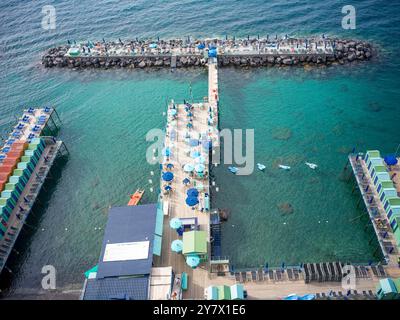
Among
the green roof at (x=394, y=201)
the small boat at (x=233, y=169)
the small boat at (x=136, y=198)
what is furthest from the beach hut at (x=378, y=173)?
the small boat at (x=136, y=198)

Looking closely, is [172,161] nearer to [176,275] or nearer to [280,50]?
[176,275]

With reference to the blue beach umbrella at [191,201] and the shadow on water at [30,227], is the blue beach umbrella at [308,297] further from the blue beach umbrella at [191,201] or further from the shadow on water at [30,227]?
the shadow on water at [30,227]

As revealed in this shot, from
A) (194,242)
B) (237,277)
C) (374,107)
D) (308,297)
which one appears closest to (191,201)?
(194,242)

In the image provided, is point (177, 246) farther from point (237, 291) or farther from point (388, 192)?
point (388, 192)

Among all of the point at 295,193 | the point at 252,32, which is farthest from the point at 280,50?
the point at 295,193

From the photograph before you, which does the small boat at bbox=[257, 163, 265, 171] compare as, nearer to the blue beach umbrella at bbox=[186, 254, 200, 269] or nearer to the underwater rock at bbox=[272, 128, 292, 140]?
the underwater rock at bbox=[272, 128, 292, 140]

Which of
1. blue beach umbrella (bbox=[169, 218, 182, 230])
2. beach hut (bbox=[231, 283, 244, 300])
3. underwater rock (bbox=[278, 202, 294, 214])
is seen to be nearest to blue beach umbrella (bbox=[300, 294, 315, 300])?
beach hut (bbox=[231, 283, 244, 300])
